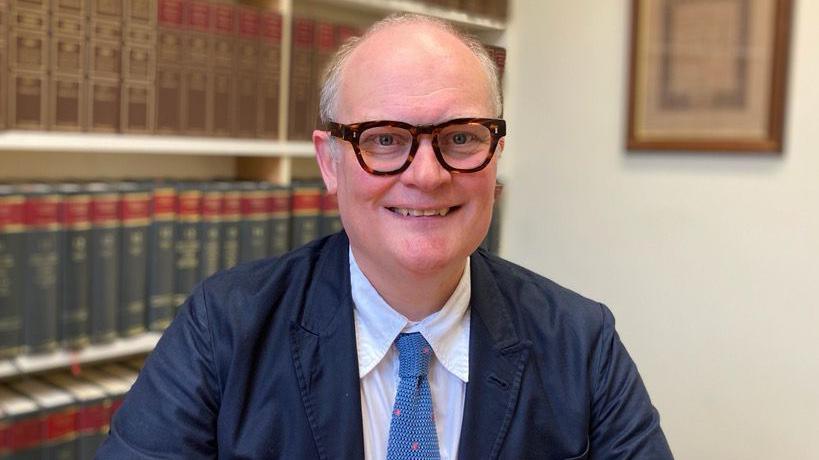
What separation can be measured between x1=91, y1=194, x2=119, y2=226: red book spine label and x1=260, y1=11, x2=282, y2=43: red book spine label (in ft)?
1.72

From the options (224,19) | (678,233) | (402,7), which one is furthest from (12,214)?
(678,233)

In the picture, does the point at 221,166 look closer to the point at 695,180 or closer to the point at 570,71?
the point at 570,71

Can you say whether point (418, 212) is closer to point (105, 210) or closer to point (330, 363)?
point (330, 363)

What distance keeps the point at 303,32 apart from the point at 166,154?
0.47 meters

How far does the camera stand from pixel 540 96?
92.0 inches

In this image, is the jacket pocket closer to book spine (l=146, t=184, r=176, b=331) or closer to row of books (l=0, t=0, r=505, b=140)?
row of books (l=0, t=0, r=505, b=140)

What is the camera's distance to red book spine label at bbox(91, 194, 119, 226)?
5.30 feet

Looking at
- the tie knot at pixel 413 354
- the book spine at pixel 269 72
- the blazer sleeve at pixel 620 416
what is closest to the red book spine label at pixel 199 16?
the book spine at pixel 269 72

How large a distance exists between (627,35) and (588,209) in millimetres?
505

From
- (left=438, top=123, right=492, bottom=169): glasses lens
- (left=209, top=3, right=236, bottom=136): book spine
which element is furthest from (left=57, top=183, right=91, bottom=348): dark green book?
(left=438, top=123, right=492, bottom=169): glasses lens

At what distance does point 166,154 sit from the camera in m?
1.97

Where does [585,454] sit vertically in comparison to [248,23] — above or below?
below

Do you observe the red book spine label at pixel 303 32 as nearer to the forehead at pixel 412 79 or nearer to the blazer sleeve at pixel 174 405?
the forehead at pixel 412 79

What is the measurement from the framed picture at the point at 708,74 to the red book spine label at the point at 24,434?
5.33ft
